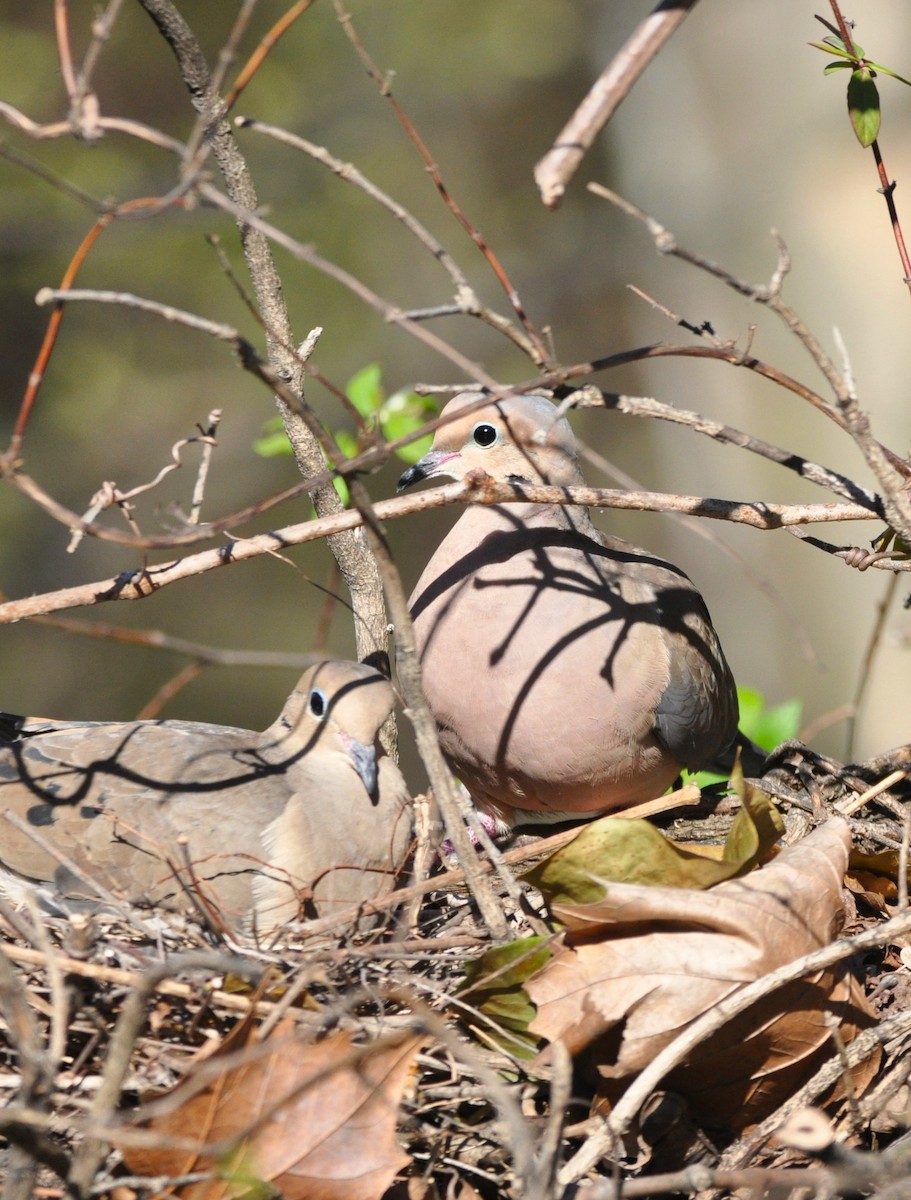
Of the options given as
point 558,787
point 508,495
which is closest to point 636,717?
point 558,787

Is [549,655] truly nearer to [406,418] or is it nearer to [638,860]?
[638,860]

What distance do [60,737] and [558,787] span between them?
92 centimetres

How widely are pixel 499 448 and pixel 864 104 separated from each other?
0.97 m

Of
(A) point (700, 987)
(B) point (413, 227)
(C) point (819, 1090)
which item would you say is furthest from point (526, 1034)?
(B) point (413, 227)

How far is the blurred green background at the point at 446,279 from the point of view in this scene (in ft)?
18.9

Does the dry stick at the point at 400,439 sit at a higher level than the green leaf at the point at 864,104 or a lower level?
lower

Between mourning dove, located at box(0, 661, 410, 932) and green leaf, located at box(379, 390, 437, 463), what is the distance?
939 mm

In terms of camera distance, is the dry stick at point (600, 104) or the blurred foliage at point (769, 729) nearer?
the dry stick at point (600, 104)

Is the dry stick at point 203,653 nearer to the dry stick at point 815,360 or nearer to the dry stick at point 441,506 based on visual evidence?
the dry stick at point 441,506

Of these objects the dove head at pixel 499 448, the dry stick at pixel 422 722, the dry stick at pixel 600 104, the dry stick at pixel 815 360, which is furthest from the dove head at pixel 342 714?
the dry stick at pixel 600 104

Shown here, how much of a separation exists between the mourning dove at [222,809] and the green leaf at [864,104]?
3.92ft

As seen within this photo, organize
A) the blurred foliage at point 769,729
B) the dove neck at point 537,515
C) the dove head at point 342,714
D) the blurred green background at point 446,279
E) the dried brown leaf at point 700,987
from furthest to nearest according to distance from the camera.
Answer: the blurred green background at point 446,279
the blurred foliage at point 769,729
the dove neck at point 537,515
the dove head at point 342,714
the dried brown leaf at point 700,987

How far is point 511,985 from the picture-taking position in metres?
1.71

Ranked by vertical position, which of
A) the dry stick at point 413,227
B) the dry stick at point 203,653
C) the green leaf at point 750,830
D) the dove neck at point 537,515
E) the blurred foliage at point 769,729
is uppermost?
the dry stick at point 413,227
